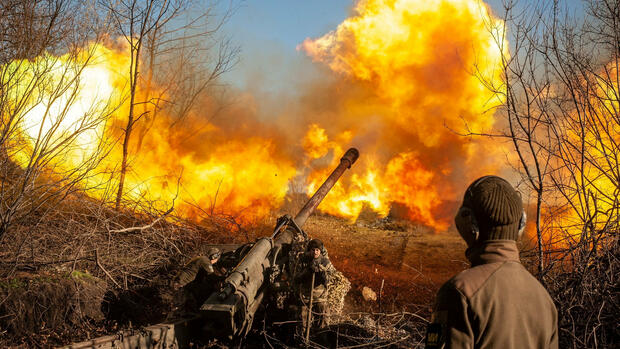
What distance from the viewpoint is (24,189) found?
19.5ft

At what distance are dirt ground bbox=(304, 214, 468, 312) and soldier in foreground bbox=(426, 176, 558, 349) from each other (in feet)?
24.4

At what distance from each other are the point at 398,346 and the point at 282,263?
3.67 metres

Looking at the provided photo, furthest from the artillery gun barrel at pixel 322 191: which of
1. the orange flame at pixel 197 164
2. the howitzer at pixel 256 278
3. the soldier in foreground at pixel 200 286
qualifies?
the orange flame at pixel 197 164

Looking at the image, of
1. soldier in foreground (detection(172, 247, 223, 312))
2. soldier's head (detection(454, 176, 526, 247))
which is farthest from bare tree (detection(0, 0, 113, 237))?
soldier's head (detection(454, 176, 526, 247))

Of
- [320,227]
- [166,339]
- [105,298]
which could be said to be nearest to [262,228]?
[320,227]

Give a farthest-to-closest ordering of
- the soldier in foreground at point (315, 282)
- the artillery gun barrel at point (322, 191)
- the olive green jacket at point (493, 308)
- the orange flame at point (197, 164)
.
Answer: the orange flame at point (197, 164), the artillery gun barrel at point (322, 191), the soldier in foreground at point (315, 282), the olive green jacket at point (493, 308)

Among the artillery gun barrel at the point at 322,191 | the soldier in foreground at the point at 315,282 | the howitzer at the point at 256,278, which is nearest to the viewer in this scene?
the howitzer at the point at 256,278

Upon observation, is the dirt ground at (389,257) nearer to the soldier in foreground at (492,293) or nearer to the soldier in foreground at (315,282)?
the soldier in foreground at (315,282)

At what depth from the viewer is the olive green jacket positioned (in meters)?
1.70

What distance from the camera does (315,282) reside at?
24.6 feet

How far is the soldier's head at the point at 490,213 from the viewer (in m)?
1.91

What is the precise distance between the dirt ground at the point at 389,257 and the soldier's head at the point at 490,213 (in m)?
7.43

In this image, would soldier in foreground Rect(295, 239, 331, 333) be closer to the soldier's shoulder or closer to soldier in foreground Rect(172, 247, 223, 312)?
soldier in foreground Rect(172, 247, 223, 312)

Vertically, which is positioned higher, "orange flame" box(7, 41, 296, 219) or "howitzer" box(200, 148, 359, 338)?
"orange flame" box(7, 41, 296, 219)
